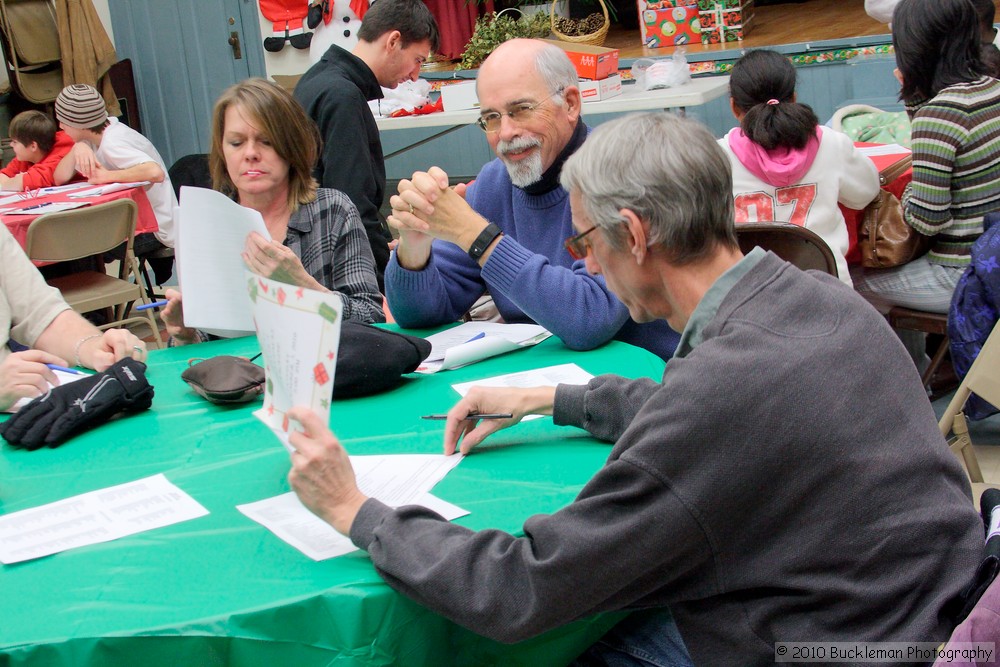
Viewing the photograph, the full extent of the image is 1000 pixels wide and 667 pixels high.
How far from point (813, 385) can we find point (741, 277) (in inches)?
8.3

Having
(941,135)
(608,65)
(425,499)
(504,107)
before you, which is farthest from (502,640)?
(608,65)

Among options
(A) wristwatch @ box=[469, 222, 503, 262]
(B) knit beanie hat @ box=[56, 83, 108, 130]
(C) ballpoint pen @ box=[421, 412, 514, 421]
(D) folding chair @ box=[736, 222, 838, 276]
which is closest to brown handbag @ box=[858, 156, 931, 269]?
(D) folding chair @ box=[736, 222, 838, 276]

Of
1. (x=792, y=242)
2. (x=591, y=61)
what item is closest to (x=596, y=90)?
Answer: (x=591, y=61)

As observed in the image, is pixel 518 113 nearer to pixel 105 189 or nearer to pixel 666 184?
pixel 666 184

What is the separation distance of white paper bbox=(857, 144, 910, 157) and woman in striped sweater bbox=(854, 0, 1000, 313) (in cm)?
57

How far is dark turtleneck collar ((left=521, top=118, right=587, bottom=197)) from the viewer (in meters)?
2.51

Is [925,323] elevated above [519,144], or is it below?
below

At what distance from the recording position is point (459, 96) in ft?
17.8

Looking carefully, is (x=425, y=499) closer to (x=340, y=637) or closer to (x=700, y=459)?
(x=340, y=637)

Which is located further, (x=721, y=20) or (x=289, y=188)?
(x=721, y=20)

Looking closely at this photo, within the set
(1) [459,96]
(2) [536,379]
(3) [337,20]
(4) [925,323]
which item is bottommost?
(4) [925,323]

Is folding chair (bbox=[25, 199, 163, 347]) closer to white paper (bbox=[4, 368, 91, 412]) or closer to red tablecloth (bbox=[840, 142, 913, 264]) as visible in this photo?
white paper (bbox=[4, 368, 91, 412])

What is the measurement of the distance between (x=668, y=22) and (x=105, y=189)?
3868 mm

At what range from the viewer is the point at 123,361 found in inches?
78.4
